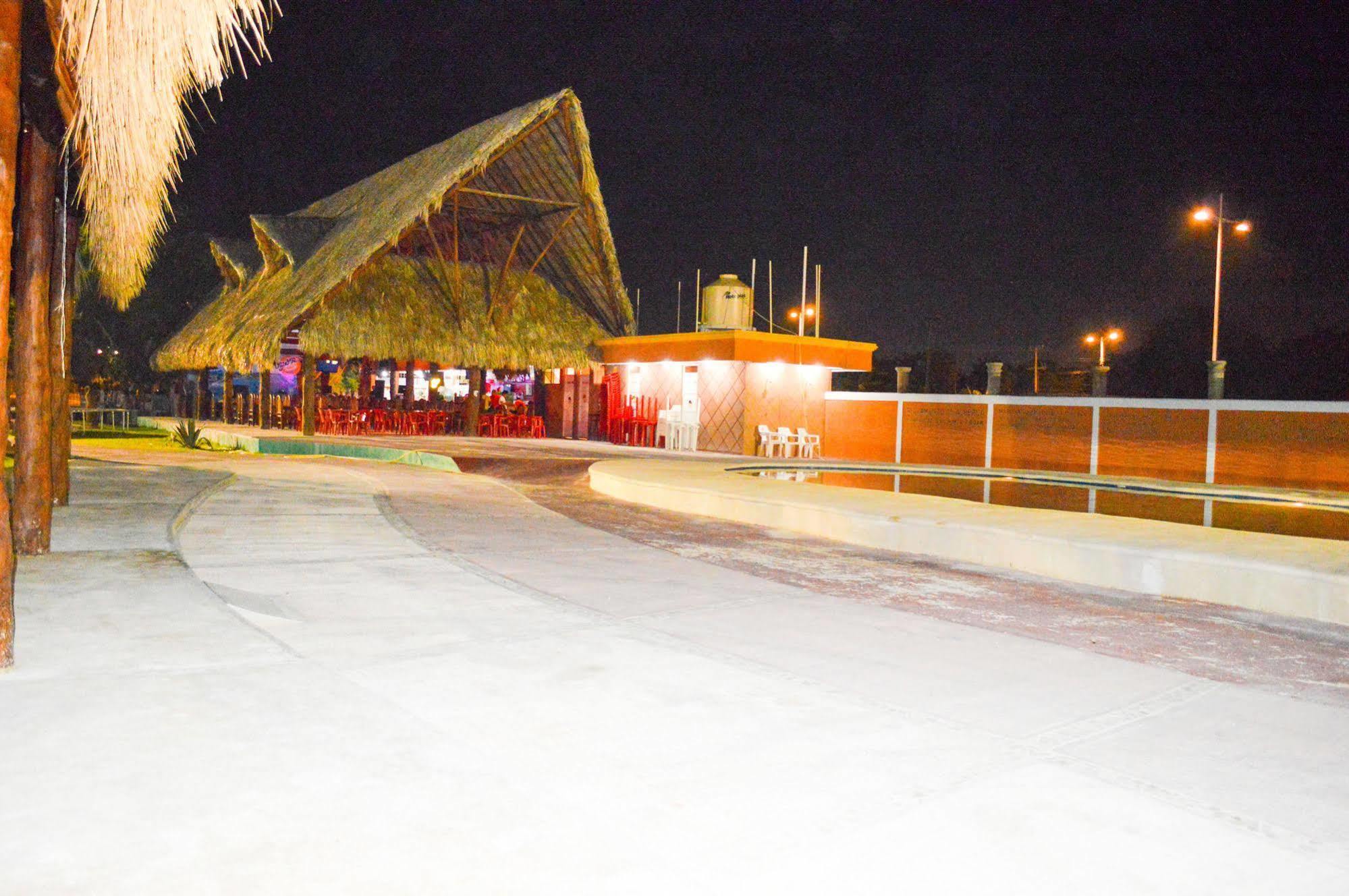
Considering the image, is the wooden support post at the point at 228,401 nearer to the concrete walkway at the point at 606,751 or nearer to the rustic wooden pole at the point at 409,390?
the rustic wooden pole at the point at 409,390

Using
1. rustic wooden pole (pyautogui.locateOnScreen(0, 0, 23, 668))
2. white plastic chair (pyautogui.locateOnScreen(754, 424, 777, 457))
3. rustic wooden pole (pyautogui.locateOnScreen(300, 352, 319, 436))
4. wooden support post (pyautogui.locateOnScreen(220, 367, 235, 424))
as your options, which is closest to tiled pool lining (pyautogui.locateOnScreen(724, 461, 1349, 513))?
white plastic chair (pyautogui.locateOnScreen(754, 424, 777, 457))

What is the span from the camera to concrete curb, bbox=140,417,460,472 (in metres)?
17.0

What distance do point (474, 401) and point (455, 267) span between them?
3.44 m

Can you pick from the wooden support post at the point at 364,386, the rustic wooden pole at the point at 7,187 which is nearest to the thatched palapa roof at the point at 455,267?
the wooden support post at the point at 364,386

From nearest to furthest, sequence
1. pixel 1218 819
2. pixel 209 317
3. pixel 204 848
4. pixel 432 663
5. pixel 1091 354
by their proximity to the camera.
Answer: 1. pixel 204 848
2. pixel 1218 819
3. pixel 432 663
4. pixel 209 317
5. pixel 1091 354

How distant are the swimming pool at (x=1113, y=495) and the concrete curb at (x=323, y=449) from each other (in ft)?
17.0

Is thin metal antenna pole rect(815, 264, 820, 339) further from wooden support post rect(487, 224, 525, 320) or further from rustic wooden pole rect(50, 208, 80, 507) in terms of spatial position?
rustic wooden pole rect(50, 208, 80, 507)

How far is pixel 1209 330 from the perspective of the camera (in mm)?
48594

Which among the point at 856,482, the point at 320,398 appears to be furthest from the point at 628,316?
the point at 856,482

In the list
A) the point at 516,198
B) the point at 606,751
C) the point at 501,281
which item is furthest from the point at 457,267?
the point at 606,751

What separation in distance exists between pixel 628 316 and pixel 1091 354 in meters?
40.1

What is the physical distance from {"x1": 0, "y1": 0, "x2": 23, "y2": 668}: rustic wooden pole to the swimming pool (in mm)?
9484

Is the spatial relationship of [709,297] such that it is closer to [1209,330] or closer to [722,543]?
[722,543]

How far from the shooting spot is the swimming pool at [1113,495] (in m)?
12.5
